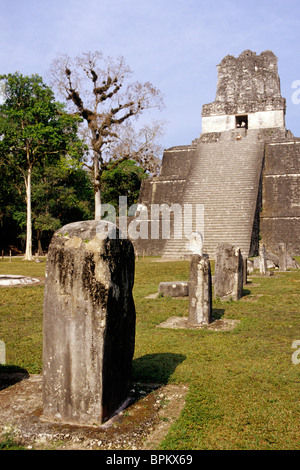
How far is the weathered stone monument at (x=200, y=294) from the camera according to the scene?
6074mm

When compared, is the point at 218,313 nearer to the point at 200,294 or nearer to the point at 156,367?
the point at 200,294

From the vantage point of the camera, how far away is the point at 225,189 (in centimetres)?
2291

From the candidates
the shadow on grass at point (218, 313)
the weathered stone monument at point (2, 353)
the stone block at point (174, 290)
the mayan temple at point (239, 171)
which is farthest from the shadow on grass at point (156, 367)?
the mayan temple at point (239, 171)

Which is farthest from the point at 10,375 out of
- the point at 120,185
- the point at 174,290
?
the point at 120,185

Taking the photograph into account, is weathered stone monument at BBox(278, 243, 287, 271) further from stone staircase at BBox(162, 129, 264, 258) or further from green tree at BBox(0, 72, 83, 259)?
green tree at BBox(0, 72, 83, 259)

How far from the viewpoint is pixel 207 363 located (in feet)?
13.9

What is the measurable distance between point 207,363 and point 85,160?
759 inches

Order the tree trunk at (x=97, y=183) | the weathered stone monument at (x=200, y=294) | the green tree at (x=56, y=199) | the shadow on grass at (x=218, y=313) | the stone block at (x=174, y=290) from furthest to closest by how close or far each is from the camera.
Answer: the green tree at (x=56, y=199), the tree trunk at (x=97, y=183), the stone block at (x=174, y=290), the shadow on grass at (x=218, y=313), the weathered stone monument at (x=200, y=294)

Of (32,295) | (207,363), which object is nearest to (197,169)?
(32,295)

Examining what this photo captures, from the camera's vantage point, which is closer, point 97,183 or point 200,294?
point 200,294

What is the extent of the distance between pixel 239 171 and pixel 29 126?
11.6 metres

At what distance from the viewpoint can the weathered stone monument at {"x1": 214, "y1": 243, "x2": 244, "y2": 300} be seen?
8.20 m

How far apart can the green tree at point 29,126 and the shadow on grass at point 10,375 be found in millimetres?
17660

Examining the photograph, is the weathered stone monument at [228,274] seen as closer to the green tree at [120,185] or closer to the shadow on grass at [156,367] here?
the shadow on grass at [156,367]
